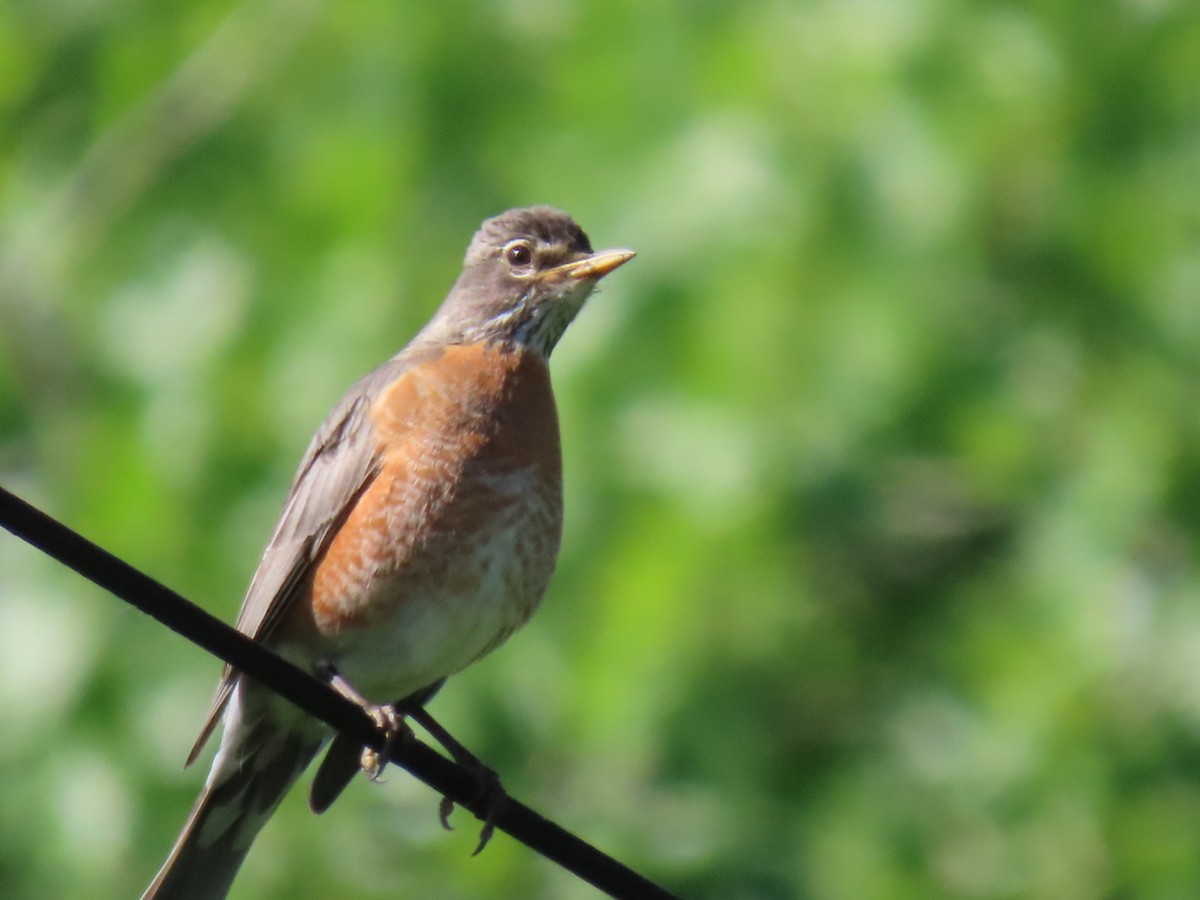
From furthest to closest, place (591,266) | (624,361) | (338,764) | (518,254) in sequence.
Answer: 1. (518,254)
2. (624,361)
3. (591,266)
4. (338,764)

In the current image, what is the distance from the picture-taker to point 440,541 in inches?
165

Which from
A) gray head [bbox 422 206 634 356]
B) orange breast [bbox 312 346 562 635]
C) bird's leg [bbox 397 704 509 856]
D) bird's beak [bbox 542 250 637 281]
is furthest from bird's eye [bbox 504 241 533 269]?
bird's leg [bbox 397 704 509 856]

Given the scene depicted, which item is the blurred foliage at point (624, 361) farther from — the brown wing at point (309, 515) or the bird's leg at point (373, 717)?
the bird's leg at point (373, 717)

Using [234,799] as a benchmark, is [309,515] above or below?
above

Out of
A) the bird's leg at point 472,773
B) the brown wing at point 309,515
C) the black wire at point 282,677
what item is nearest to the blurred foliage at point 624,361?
the bird's leg at point 472,773

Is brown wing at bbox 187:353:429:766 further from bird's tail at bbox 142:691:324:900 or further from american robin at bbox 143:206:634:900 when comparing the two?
bird's tail at bbox 142:691:324:900

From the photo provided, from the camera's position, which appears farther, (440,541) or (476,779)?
(440,541)

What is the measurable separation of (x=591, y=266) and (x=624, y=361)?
0.92 feet

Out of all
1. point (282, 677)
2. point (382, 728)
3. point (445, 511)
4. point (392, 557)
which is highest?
Result: point (445, 511)

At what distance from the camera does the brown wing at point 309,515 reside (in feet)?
14.0

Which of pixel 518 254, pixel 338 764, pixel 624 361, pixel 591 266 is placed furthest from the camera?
pixel 518 254

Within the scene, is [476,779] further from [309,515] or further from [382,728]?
[309,515]

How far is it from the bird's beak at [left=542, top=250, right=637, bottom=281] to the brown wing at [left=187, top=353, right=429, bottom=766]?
0.63 m

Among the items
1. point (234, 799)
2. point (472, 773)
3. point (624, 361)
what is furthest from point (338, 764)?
point (624, 361)
